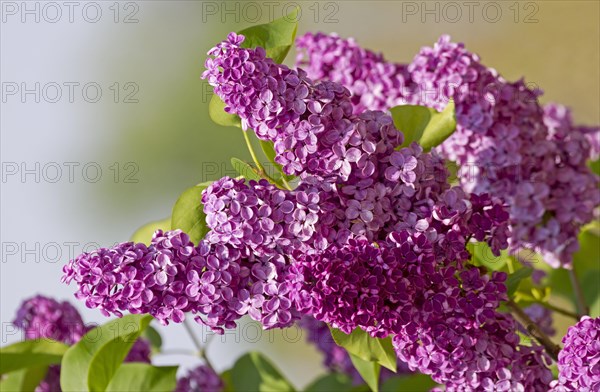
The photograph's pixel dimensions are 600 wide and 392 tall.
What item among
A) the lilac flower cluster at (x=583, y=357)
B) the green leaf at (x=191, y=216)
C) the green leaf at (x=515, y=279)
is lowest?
the lilac flower cluster at (x=583, y=357)

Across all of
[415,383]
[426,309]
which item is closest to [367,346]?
[426,309]

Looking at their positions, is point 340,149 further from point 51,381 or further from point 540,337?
point 51,381

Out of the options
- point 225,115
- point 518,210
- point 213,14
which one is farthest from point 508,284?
point 213,14

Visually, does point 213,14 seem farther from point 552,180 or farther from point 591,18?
point 552,180

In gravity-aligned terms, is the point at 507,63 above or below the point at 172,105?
above

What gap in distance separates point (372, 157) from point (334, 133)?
21 mm

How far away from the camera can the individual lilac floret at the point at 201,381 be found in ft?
2.16

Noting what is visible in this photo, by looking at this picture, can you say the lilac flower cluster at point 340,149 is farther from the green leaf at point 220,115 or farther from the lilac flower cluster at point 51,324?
the lilac flower cluster at point 51,324

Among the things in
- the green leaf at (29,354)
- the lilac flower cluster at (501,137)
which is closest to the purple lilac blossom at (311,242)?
the lilac flower cluster at (501,137)

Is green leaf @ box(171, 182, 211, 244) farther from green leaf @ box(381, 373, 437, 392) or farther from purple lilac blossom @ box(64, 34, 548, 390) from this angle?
green leaf @ box(381, 373, 437, 392)

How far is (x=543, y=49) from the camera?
219cm

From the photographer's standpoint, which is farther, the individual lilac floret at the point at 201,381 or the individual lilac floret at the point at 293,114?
the individual lilac floret at the point at 201,381

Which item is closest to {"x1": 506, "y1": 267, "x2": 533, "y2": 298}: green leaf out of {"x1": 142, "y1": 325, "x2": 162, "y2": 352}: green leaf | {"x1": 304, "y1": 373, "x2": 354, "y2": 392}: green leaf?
{"x1": 304, "y1": 373, "x2": 354, "y2": 392}: green leaf

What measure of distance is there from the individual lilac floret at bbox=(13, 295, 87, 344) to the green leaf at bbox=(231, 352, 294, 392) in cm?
12
